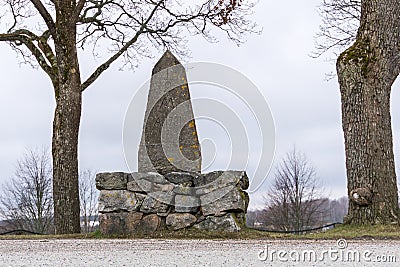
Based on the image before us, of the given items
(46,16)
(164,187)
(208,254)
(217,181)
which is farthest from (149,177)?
(46,16)

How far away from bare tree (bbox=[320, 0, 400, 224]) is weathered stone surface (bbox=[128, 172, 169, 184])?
320 cm

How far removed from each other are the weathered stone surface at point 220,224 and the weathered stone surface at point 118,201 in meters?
1.08

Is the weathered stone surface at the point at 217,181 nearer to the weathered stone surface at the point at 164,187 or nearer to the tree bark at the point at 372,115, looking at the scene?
the weathered stone surface at the point at 164,187

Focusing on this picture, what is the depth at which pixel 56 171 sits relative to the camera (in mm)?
12086

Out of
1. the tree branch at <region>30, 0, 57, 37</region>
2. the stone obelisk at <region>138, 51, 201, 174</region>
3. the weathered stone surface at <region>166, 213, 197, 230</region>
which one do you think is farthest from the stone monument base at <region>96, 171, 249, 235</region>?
the tree branch at <region>30, 0, 57, 37</region>

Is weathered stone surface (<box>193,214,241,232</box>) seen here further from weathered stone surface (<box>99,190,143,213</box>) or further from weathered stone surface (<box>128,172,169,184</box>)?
weathered stone surface (<box>99,190,143,213</box>)

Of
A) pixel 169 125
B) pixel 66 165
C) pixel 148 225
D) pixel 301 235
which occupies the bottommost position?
pixel 301 235

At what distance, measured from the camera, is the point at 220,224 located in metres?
9.59

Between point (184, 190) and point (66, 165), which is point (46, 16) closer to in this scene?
point (66, 165)

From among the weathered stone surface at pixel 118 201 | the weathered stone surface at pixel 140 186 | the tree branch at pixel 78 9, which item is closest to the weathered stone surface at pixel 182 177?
the weathered stone surface at pixel 140 186

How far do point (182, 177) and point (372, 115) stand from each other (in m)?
3.37

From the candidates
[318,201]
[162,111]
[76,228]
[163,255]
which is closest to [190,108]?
[162,111]

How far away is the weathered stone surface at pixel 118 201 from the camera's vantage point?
31.9 feet

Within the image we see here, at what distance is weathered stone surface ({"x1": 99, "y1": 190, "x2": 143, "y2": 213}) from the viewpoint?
31.9 feet
